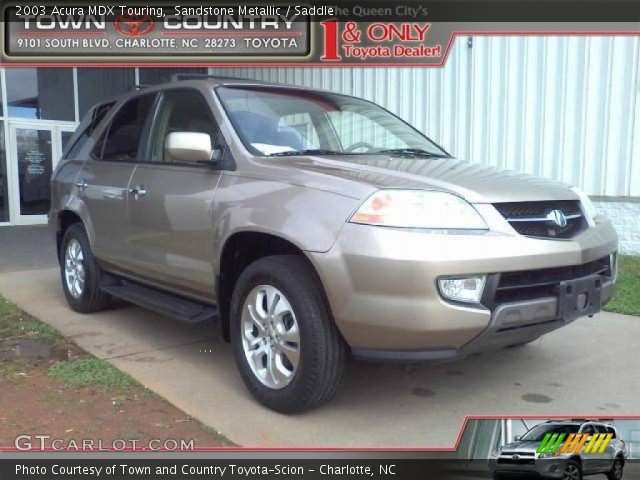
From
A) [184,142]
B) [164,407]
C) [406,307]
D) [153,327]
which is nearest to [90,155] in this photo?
[153,327]

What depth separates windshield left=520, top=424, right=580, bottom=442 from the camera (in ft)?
8.91

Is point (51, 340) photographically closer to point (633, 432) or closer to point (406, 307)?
point (406, 307)

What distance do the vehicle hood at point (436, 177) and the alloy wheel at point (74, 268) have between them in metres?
2.65

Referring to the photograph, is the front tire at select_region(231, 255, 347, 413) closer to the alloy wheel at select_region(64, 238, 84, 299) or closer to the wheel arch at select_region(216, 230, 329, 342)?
the wheel arch at select_region(216, 230, 329, 342)

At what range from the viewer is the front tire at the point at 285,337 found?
2.91m

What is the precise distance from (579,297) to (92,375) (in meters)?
2.85

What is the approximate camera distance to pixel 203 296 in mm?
3758

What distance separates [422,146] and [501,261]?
179cm

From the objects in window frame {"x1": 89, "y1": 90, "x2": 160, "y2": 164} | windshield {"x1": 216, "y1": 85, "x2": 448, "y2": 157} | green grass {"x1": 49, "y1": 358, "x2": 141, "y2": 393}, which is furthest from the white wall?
green grass {"x1": 49, "y1": 358, "x2": 141, "y2": 393}

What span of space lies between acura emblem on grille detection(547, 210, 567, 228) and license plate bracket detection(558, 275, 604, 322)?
0.30 metres

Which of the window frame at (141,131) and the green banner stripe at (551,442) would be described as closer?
the green banner stripe at (551,442)

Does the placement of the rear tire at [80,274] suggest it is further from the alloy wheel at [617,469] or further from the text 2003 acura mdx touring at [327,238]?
the alloy wheel at [617,469]

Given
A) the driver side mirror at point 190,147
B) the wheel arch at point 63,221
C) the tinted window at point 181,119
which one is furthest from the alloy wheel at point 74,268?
the driver side mirror at point 190,147

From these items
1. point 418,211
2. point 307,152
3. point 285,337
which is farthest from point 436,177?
point 285,337
